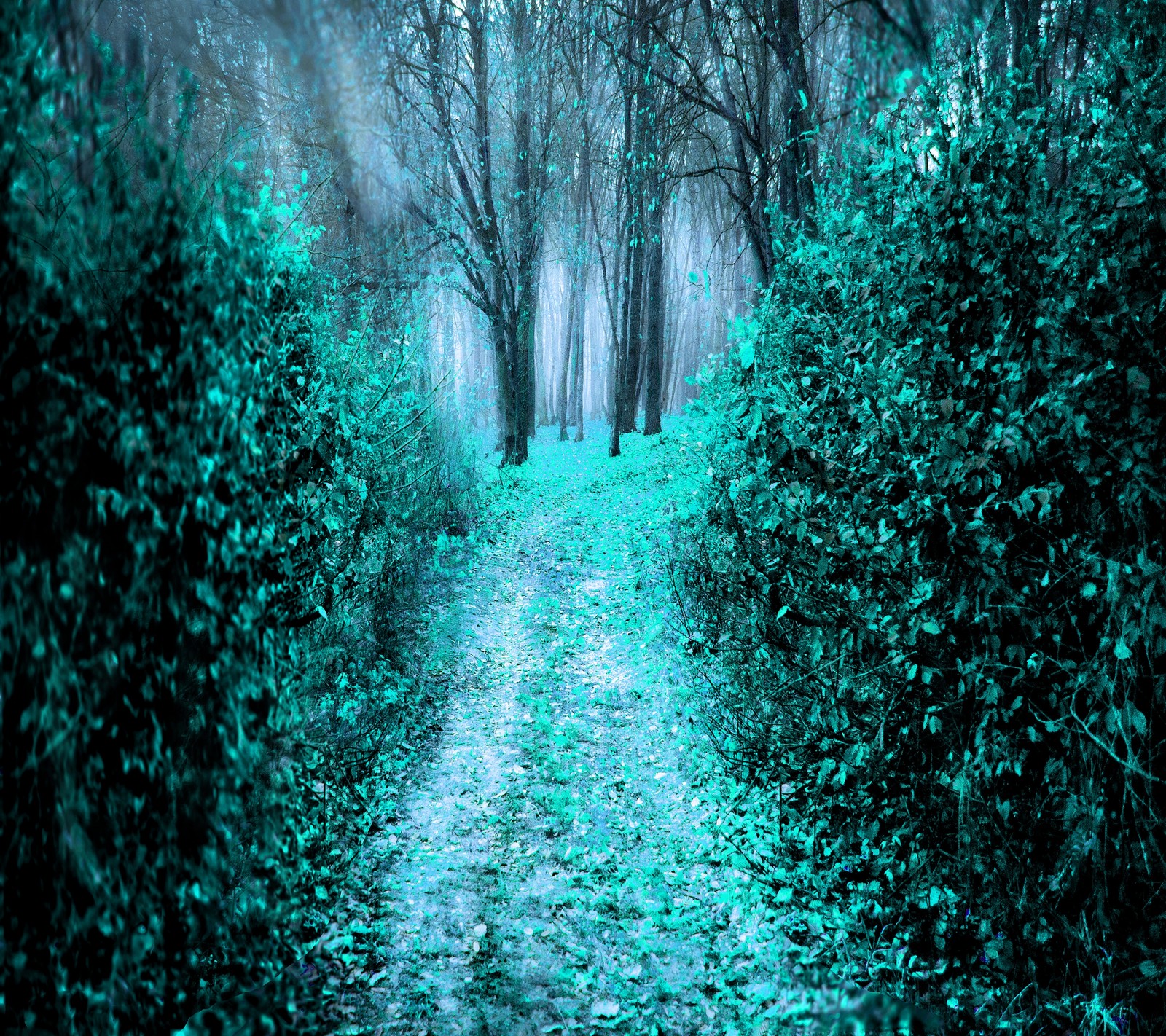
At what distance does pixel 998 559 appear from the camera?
3.15 metres

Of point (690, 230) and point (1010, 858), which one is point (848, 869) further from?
point (690, 230)

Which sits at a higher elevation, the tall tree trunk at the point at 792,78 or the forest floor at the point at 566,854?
the tall tree trunk at the point at 792,78

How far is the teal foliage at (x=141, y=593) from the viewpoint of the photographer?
7.26 feet

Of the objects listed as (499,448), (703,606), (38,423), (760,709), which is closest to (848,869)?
(760,709)

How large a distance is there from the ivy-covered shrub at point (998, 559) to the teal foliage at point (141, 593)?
9.07 feet

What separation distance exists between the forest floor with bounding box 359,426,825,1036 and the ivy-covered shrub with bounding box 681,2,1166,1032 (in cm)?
70

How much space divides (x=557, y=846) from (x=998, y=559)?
3379 millimetres

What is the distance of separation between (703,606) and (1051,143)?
5278 millimetres

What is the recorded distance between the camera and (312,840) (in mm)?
4320

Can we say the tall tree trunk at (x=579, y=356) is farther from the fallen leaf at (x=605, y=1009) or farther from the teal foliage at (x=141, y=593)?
the fallen leaf at (x=605, y=1009)

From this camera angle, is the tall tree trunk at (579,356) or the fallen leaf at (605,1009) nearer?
the fallen leaf at (605,1009)

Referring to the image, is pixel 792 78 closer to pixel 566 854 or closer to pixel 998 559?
pixel 998 559

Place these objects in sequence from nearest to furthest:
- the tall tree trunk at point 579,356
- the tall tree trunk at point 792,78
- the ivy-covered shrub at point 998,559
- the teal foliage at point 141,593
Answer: the teal foliage at point 141,593
the ivy-covered shrub at point 998,559
the tall tree trunk at point 792,78
the tall tree trunk at point 579,356

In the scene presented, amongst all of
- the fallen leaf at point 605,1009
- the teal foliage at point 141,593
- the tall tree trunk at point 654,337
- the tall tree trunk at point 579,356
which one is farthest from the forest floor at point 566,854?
the tall tree trunk at point 579,356
